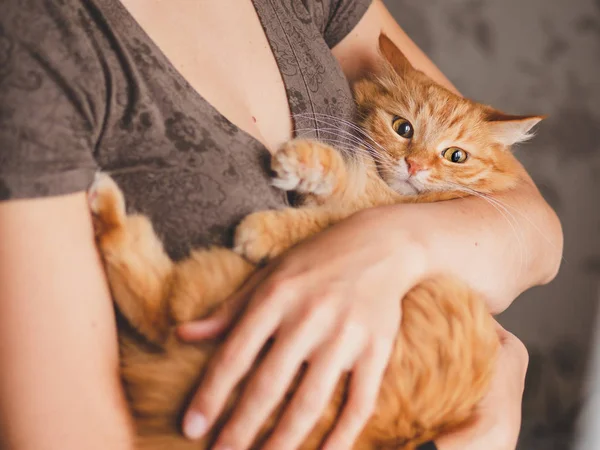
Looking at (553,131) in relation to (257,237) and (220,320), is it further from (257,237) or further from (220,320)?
(220,320)

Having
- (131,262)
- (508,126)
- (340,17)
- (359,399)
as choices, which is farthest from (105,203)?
(508,126)

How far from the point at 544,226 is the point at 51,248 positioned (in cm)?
102

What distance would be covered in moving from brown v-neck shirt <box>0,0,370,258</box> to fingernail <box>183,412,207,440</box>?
10.1 inches

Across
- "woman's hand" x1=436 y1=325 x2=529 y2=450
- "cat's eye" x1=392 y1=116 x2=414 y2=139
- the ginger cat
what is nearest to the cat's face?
"cat's eye" x1=392 y1=116 x2=414 y2=139

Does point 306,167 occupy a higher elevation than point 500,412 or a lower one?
higher

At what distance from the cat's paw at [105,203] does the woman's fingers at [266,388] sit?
0.32 meters

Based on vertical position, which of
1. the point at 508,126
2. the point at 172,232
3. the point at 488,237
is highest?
the point at 508,126

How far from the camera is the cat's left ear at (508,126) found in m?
1.22

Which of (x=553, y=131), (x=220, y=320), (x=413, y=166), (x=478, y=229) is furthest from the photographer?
(x=553, y=131)

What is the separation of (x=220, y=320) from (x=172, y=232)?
0.17 m

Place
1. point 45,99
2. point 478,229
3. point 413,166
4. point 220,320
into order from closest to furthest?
point 45,99 → point 220,320 → point 478,229 → point 413,166

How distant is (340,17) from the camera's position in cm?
131

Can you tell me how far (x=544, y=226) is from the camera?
1235 millimetres

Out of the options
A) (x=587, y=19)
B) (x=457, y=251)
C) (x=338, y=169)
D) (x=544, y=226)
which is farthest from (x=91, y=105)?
(x=587, y=19)
